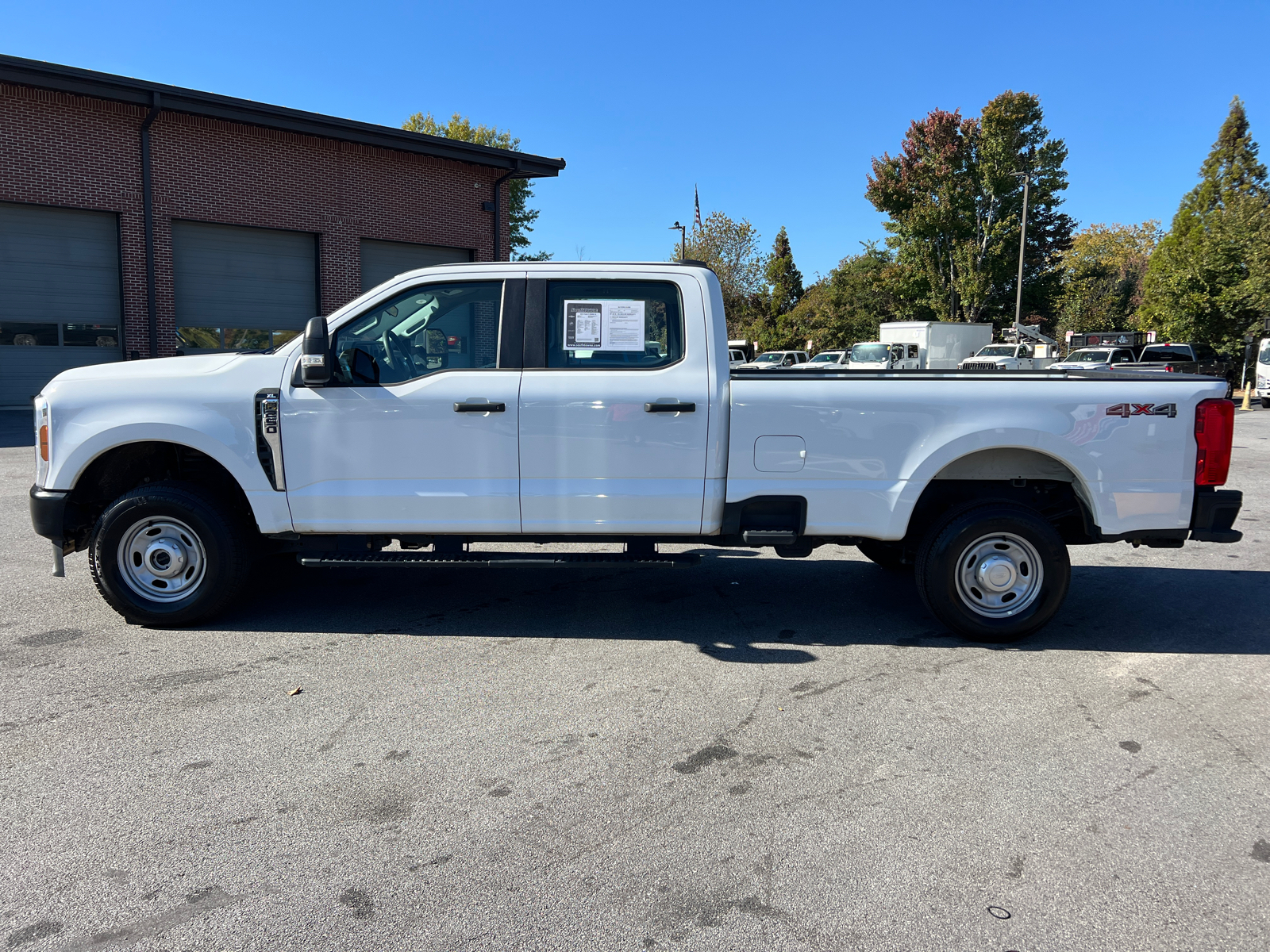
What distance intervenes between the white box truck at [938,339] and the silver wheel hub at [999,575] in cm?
3569

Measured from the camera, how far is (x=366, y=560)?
5531 millimetres

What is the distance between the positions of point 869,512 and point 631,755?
2195mm

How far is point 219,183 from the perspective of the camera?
851 inches

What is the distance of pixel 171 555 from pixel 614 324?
2.92 meters

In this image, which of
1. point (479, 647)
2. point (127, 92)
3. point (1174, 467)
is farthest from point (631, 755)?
point (127, 92)

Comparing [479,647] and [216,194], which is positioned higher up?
[216,194]

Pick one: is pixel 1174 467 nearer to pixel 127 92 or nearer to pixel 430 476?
pixel 430 476

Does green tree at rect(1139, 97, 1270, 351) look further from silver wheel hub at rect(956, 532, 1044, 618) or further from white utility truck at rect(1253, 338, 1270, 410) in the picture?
silver wheel hub at rect(956, 532, 1044, 618)

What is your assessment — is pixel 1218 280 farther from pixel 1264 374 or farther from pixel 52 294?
pixel 52 294

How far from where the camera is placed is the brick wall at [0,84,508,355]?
19.6 m

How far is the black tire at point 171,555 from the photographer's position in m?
5.44

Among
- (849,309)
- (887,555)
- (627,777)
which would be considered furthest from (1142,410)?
(849,309)

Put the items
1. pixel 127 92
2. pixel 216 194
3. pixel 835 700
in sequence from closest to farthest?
Answer: pixel 835 700 < pixel 127 92 < pixel 216 194

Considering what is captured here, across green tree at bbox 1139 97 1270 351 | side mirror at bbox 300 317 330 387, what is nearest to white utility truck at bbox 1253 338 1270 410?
green tree at bbox 1139 97 1270 351
